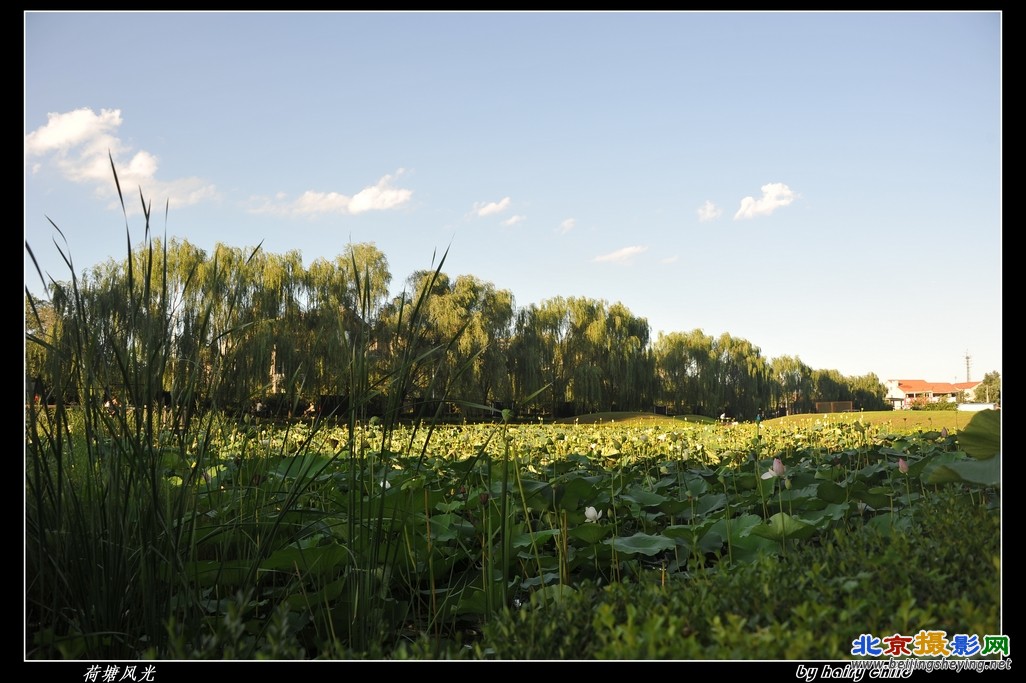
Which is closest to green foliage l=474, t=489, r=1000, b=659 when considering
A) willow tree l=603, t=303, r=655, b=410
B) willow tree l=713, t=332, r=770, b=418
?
willow tree l=603, t=303, r=655, b=410

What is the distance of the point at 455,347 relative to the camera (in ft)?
41.8

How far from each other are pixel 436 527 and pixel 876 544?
3.58 ft

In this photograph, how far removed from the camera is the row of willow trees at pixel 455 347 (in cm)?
135

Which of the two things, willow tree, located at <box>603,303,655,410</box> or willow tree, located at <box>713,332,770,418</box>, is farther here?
willow tree, located at <box>713,332,770,418</box>

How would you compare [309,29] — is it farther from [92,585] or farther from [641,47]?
[92,585]

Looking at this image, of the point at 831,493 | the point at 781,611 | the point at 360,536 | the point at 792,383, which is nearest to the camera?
the point at 781,611

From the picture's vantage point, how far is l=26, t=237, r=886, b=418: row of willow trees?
1.35 metres

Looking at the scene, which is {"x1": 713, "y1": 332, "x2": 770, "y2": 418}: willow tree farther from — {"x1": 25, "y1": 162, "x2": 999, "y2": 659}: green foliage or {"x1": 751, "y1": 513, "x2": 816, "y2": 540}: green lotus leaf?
{"x1": 751, "y1": 513, "x2": 816, "y2": 540}: green lotus leaf

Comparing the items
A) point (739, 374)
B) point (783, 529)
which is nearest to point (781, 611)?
point (783, 529)

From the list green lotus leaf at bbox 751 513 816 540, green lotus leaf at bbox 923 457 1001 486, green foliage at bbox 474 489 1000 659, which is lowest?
green lotus leaf at bbox 751 513 816 540

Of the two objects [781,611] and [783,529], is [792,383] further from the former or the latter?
[781,611]

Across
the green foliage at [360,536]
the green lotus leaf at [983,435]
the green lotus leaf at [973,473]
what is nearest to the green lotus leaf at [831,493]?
the green foliage at [360,536]
